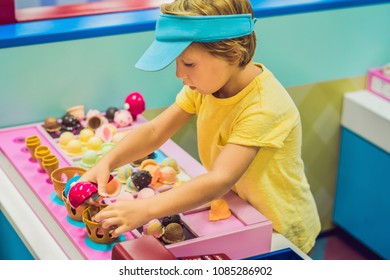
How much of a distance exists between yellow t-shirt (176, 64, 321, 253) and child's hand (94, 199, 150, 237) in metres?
0.22

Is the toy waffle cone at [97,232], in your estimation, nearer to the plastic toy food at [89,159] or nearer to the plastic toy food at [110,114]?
the plastic toy food at [89,159]

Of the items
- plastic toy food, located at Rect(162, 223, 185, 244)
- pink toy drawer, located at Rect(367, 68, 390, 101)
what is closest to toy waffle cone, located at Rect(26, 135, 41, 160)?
plastic toy food, located at Rect(162, 223, 185, 244)

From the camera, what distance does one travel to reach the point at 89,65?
196 cm

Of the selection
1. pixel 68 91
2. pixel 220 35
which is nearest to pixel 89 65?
pixel 68 91

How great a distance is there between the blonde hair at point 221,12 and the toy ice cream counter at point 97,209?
32 cm

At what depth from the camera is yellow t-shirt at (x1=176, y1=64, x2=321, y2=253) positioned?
147cm

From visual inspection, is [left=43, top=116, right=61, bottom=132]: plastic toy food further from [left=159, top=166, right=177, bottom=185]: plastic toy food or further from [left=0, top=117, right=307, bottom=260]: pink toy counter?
[left=159, top=166, right=177, bottom=185]: plastic toy food

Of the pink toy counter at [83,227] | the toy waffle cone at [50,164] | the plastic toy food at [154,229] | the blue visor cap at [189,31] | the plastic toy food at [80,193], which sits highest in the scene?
the blue visor cap at [189,31]

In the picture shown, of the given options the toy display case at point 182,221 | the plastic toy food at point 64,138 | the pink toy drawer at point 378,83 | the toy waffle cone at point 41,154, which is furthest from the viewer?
the pink toy drawer at point 378,83

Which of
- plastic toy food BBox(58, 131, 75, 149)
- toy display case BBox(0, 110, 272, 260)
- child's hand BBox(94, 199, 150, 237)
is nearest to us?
child's hand BBox(94, 199, 150, 237)

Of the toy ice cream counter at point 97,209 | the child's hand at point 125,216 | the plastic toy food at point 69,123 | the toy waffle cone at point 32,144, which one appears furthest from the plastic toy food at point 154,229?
the plastic toy food at point 69,123

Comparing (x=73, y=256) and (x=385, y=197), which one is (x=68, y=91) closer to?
(x=73, y=256)

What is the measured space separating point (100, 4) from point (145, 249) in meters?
0.94

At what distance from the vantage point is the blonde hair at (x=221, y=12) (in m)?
1.37
